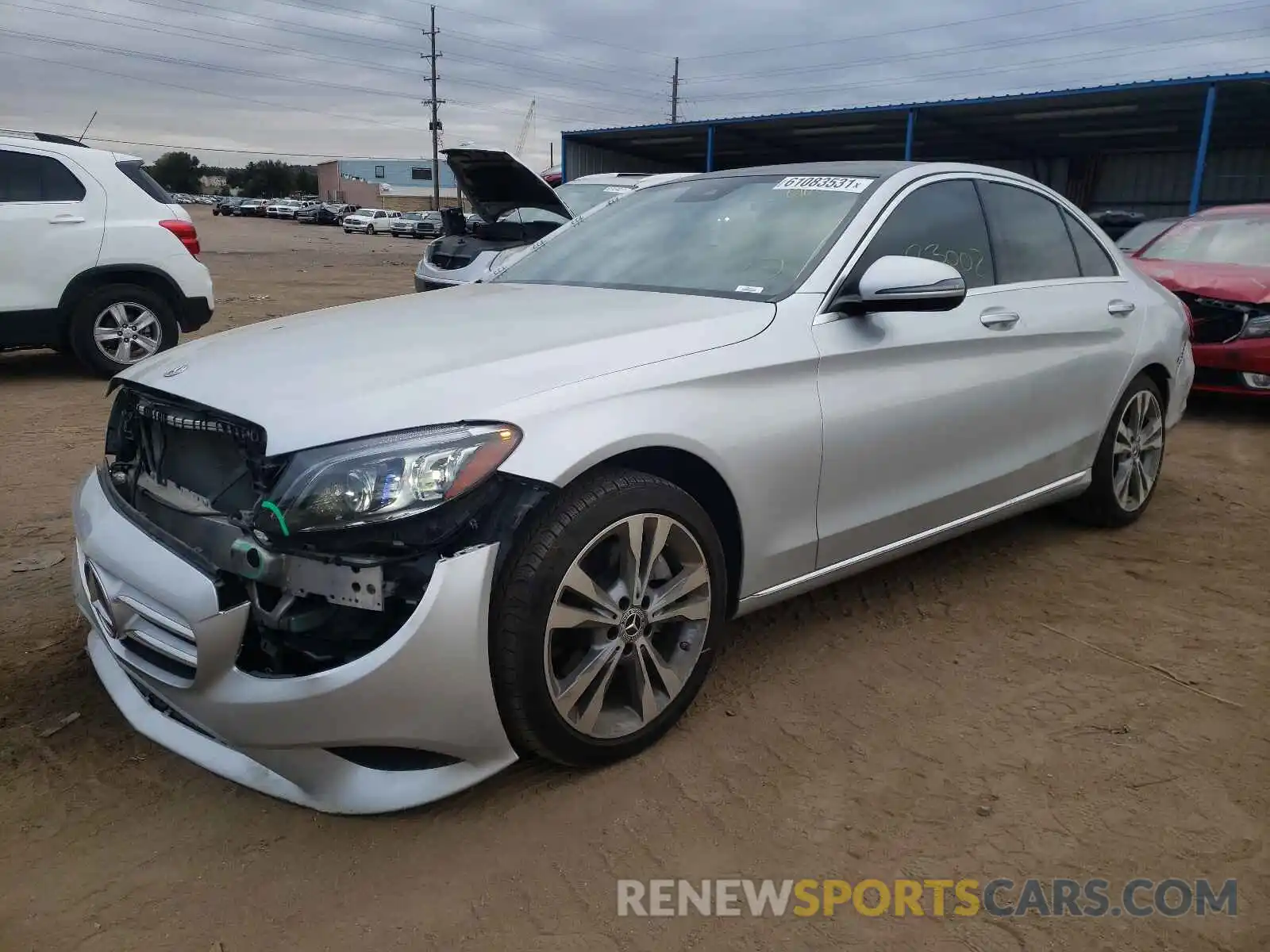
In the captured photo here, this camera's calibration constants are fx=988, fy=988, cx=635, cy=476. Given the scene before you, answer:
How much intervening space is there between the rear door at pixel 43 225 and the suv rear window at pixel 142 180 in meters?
0.29

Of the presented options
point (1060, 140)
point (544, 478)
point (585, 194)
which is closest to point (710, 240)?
point (544, 478)

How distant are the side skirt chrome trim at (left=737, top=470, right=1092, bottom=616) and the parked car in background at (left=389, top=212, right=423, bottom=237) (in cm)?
4597

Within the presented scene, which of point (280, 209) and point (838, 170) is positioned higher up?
point (280, 209)

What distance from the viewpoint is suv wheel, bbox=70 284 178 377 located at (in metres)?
7.54

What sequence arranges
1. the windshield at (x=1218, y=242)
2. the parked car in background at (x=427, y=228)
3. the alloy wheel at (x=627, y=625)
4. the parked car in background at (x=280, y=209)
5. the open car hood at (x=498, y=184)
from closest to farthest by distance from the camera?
1. the alloy wheel at (x=627, y=625)
2. the windshield at (x=1218, y=242)
3. the open car hood at (x=498, y=184)
4. the parked car in background at (x=427, y=228)
5. the parked car in background at (x=280, y=209)

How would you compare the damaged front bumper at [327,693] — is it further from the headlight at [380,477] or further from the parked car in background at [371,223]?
the parked car in background at [371,223]

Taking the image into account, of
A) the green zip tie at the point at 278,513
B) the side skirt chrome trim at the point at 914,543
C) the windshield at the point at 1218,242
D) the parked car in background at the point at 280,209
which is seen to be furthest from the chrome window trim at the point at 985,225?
the parked car in background at the point at 280,209

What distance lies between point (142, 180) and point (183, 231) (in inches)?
19.4

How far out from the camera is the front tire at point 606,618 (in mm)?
2170

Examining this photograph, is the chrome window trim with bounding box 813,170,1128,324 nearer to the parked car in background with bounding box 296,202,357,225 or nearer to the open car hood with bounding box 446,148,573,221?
the open car hood with bounding box 446,148,573,221

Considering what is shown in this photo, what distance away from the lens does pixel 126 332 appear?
7.74 m

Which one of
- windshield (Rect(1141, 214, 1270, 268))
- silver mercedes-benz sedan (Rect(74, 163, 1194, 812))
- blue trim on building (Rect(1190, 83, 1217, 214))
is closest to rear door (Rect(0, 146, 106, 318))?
silver mercedes-benz sedan (Rect(74, 163, 1194, 812))

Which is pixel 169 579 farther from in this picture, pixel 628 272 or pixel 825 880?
pixel 628 272
